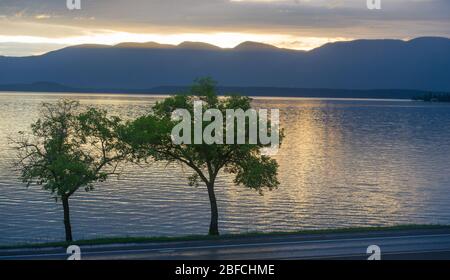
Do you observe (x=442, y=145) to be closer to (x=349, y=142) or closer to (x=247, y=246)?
(x=349, y=142)

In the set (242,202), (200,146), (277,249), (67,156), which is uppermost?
(200,146)

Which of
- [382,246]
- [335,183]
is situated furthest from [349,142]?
[382,246]

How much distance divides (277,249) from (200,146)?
600 inches

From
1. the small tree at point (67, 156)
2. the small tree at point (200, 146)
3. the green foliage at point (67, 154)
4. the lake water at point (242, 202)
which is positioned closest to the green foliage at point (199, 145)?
the small tree at point (200, 146)

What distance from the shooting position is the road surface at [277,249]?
31.3 meters

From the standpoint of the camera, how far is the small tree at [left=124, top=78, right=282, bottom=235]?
46781 mm

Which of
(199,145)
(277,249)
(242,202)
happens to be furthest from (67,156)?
(242,202)

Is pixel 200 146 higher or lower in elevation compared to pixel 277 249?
higher

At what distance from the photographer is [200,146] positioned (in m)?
46.9

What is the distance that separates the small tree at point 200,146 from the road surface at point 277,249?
10.8m

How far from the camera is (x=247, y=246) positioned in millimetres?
34062
